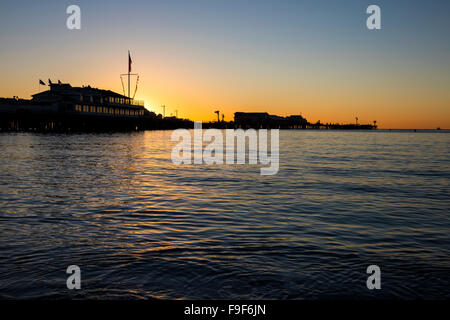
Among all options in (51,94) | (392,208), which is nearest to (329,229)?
(392,208)

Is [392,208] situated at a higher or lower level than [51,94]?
lower

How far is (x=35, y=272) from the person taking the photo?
714cm

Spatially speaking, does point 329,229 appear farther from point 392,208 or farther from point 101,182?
point 101,182

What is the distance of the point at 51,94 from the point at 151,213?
9410 cm

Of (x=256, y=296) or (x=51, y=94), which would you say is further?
(x=51, y=94)

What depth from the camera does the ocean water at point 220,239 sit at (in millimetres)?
6660

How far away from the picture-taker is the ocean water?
21.9ft

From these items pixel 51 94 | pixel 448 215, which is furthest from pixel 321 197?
pixel 51 94

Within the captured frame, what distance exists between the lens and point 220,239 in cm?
959

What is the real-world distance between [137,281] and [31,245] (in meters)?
3.55

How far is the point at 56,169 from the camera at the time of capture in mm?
24719
